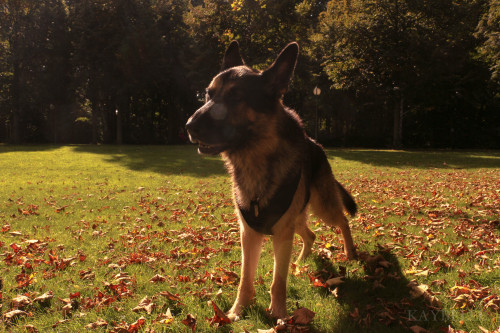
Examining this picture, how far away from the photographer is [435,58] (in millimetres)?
25719

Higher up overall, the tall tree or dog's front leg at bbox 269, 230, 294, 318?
the tall tree

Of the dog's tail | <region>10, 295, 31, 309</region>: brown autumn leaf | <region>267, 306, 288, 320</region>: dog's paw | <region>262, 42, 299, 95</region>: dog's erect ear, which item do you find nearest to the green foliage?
the dog's tail

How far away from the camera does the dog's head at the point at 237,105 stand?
2.89 metres

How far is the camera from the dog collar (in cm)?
307

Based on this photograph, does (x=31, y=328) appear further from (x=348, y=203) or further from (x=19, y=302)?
(x=348, y=203)

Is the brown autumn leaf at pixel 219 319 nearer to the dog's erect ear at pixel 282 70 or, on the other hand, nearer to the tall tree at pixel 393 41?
the dog's erect ear at pixel 282 70

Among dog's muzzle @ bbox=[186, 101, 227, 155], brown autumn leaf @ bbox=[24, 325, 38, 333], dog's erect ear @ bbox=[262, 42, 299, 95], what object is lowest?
brown autumn leaf @ bbox=[24, 325, 38, 333]

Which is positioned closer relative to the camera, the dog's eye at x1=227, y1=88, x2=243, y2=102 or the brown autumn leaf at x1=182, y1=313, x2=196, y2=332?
the brown autumn leaf at x1=182, y1=313, x2=196, y2=332

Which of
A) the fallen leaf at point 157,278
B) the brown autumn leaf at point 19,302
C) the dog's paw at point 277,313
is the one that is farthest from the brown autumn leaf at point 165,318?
the brown autumn leaf at point 19,302

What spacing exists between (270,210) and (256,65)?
75.0ft

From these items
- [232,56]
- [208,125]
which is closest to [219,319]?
[208,125]

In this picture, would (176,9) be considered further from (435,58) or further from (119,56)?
(435,58)

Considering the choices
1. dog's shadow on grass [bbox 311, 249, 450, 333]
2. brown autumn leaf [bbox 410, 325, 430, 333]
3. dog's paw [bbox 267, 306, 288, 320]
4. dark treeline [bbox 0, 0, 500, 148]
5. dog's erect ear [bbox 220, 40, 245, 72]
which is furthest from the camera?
dark treeline [bbox 0, 0, 500, 148]

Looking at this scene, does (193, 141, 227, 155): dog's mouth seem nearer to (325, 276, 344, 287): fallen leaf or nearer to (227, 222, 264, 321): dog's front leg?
(227, 222, 264, 321): dog's front leg
